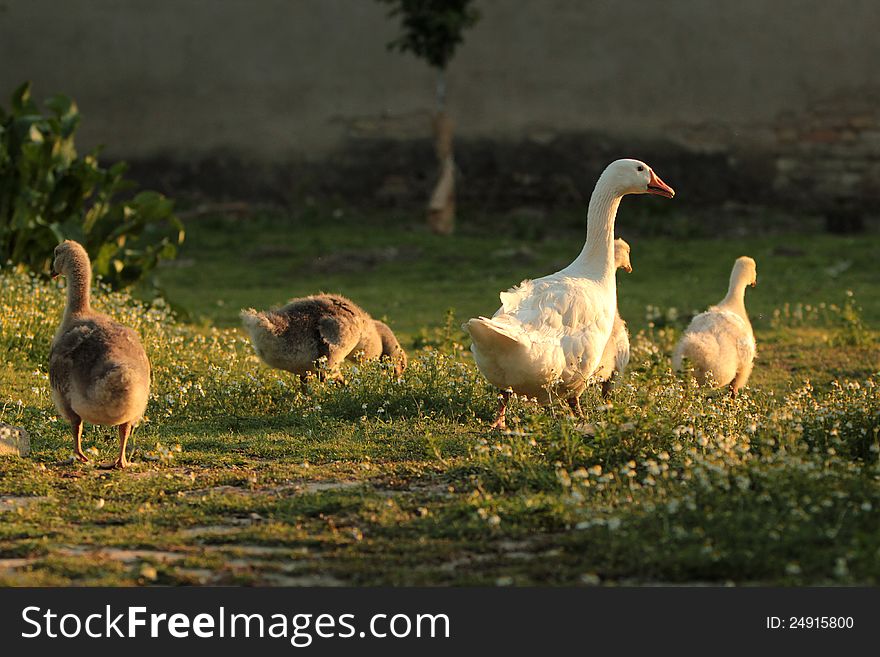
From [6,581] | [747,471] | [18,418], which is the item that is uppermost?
[18,418]

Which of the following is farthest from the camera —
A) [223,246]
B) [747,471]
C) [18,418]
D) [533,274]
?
[223,246]

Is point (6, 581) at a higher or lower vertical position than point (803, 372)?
lower

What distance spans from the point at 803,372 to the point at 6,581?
676 cm

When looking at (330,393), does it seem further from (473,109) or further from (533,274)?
(473,109)

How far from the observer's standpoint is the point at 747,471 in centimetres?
550

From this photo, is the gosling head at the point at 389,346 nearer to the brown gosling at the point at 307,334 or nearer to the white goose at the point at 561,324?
the brown gosling at the point at 307,334

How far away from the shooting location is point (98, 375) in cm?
616

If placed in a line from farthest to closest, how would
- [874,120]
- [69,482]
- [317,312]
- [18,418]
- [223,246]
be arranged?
[874,120]
[223,246]
[317,312]
[18,418]
[69,482]

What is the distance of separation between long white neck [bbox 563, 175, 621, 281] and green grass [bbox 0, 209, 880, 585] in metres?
0.72

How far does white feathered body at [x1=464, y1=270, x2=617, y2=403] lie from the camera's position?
6.62m

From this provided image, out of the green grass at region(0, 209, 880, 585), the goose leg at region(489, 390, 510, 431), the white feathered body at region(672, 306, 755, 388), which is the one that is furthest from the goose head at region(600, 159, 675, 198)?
the goose leg at region(489, 390, 510, 431)

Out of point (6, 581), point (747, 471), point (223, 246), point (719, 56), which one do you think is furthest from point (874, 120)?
point (6, 581)

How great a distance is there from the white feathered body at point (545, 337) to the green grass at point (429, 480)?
0.26 meters

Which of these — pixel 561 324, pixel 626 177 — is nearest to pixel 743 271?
pixel 626 177
